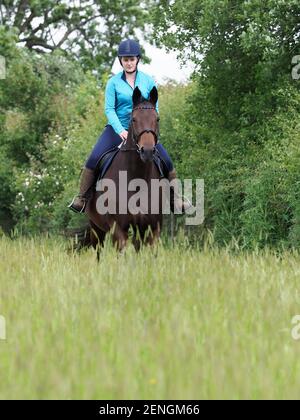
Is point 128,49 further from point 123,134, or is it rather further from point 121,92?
point 123,134

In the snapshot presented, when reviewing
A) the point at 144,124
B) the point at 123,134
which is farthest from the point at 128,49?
the point at 144,124

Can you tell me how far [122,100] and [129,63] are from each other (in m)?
0.46

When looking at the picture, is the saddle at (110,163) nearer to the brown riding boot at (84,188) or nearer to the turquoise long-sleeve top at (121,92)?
the brown riding boot at (84,188)

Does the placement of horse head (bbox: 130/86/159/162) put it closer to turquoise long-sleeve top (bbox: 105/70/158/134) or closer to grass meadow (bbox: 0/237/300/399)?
turquoise long-sleeve top (bbox: 105/70/158/134)

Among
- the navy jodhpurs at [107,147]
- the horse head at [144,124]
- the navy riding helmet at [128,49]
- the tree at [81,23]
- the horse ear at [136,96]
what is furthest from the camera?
the tree at [81,23]

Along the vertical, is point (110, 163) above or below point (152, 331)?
above

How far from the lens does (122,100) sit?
10766 mm

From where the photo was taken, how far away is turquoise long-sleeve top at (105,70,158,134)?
35.0ft

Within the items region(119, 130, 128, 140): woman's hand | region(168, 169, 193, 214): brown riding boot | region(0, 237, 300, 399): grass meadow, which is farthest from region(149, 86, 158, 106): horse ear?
region(0, 237, 300, 399): grass meadow

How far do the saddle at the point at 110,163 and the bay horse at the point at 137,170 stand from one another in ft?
0.17

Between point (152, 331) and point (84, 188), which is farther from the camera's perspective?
point (84, 188)

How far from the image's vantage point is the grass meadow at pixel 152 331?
4613mm

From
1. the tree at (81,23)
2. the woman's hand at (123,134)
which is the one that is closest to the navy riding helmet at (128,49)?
the woman's hand at (123,134)

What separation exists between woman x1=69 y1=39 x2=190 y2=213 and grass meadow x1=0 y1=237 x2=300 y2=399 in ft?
7.80
